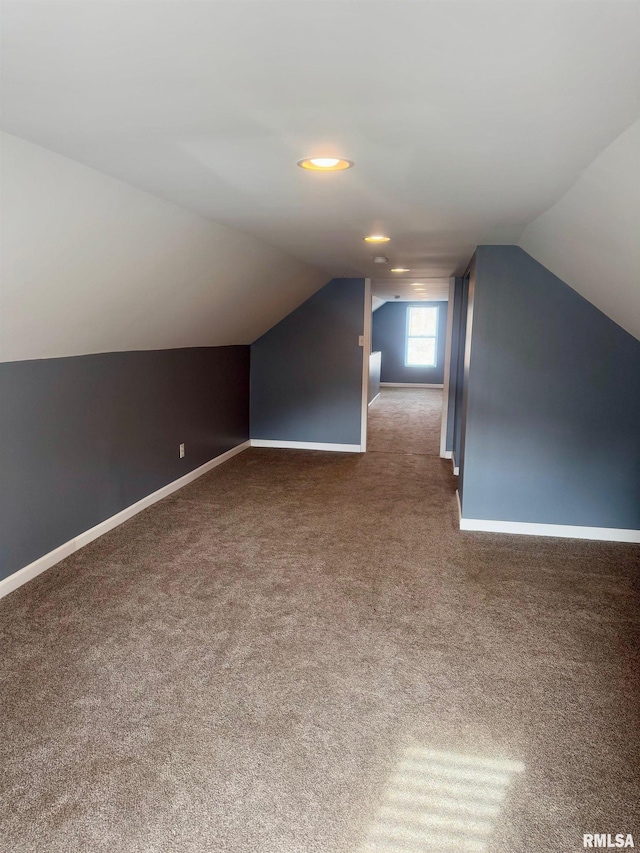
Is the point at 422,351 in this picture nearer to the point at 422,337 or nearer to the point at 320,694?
the point at 422,337

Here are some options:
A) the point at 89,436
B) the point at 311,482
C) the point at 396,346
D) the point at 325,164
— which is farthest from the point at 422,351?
the point at 325,164

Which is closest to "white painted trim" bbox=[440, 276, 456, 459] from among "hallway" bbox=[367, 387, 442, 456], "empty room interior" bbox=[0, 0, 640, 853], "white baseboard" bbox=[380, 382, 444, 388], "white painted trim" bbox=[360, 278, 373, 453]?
"hallway" bbox=[367, 387, 442, 456]

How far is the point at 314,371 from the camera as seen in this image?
5.95 m

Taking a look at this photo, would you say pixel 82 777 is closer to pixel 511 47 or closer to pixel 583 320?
pixel 511 47

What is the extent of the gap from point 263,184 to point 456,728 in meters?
2.00

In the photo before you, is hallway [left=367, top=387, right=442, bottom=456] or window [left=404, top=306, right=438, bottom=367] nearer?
hallway [left=367, top=387, right=442, bottom=456]

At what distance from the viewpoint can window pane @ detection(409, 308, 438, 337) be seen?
11977 mm

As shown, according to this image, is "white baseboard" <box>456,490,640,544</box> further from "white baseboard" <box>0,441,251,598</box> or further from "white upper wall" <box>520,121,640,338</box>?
"white baseboard" <box>0,441,251,598</box>

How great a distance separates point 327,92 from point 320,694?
1.88 metres

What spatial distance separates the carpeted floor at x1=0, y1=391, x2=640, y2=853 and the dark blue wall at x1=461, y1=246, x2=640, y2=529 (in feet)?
0.90

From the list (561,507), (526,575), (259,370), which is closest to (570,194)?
(526,575)

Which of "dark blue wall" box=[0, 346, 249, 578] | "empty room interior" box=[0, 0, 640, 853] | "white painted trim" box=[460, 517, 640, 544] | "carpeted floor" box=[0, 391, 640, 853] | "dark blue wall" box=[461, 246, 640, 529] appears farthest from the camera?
"white painted trim" box=[460, 517, 640, 544]

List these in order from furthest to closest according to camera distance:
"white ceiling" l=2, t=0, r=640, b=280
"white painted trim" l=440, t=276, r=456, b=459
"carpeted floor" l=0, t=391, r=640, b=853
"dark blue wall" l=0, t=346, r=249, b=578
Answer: "white painted trim" l=440, t=276, r=456, b=459 < "dark blue wall" l=0, t=346, r=249, b=578 < "carpeted floor" l=0, t=391, r=640, b=853 < "white ceiling" l=2, t=0, r=640, b=280

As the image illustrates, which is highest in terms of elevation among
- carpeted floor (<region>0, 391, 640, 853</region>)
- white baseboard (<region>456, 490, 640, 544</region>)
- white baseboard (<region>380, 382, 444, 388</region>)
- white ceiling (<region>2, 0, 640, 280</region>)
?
white ceiling (<region>2, 0, 640, 280</region>)
